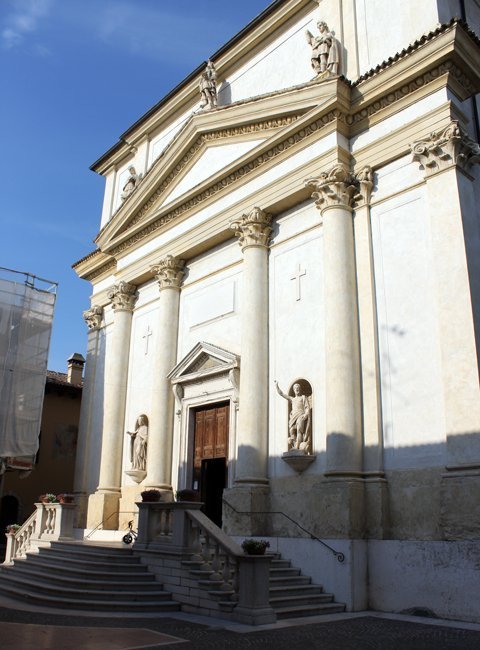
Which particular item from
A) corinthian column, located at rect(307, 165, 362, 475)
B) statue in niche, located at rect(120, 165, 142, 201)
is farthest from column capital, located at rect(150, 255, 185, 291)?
corinthian column, located at rect(307, 165, 362, 475)

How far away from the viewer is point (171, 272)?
17.9 m

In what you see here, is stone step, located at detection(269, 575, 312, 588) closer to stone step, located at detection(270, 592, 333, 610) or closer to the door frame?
stone step, located at detection(270, 592, 333, 610)

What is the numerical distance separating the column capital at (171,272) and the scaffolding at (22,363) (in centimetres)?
418

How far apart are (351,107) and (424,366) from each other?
6.11 metres

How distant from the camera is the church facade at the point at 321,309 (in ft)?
35.9

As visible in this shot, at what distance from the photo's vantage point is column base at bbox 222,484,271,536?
13016 millimetres

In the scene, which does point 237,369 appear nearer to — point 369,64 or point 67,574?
point 67,574

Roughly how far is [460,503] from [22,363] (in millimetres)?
13162

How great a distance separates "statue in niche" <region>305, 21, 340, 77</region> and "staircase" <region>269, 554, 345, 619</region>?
10821 millimetres

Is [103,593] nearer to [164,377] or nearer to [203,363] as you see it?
[203,363]

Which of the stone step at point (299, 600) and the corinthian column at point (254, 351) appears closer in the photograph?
the stone step at point (299, 600)

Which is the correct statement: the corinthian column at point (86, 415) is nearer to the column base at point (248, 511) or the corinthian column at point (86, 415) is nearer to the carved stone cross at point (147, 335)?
the carved stone cross at point (147, 335)

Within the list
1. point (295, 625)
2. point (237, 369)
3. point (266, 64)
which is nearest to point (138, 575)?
point (295, 625)

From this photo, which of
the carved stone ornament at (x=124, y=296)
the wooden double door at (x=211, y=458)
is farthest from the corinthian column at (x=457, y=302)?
the carved stone ornament at (x=124, y=296)
